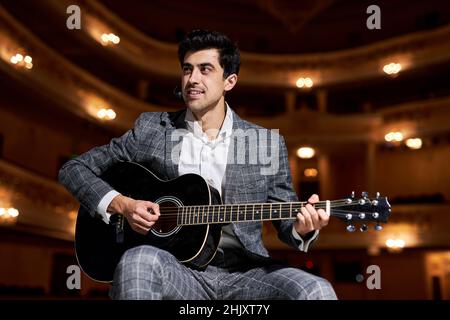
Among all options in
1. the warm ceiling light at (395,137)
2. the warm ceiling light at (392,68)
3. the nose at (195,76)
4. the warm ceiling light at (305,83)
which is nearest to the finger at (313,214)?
the nose at (195,76)

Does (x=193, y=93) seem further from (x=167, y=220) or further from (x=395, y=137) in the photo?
(x=395, y=137)

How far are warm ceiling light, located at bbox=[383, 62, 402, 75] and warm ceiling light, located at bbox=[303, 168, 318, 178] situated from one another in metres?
4.19

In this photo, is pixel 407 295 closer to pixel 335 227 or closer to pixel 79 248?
pixel 335 227

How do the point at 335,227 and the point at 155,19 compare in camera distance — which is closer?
the point at 335,227

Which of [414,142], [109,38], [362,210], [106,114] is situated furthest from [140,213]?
[414,142]

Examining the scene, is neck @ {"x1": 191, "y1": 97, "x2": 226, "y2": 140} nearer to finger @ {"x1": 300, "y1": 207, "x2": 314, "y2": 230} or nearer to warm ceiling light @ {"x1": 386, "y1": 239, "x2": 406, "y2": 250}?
finger @ {"x1": 300, "y1": 207, "x2": 314, "y2": 230}

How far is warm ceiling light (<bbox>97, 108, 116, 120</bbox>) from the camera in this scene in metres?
13.8

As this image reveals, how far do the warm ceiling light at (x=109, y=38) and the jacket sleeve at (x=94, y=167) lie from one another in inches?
479

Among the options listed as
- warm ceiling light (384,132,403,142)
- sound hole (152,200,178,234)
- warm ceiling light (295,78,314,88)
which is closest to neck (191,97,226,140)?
sound hole (152,200,178,234)

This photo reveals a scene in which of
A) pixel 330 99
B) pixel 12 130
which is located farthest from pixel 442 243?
pixel 12 130

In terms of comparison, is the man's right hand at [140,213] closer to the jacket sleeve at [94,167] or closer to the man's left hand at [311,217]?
the jacket sleeve at [94,167]

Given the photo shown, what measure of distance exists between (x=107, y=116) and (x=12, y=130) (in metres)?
2.48

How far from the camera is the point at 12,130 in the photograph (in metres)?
13.4

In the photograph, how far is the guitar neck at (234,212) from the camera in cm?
219
